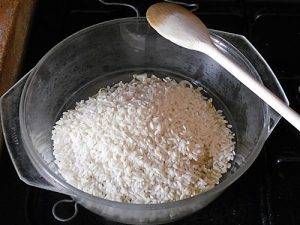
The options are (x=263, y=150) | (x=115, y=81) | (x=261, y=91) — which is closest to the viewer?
(x=261, y=91)

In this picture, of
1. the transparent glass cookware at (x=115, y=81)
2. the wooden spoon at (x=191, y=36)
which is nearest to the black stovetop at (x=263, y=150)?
the transparent glass cookware at (x=115, y=81)

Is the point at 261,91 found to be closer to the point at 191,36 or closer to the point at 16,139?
the point at 191,36

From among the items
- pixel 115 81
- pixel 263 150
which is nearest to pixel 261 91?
pixel 263 150

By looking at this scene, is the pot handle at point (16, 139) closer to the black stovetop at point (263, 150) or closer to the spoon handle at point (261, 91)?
the black stovetop at point (263, 150)

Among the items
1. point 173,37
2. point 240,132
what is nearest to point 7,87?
point 173,37

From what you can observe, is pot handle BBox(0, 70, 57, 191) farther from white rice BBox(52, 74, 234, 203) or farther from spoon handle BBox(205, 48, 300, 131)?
spoon handle BBox(205, 48, 300, 131)

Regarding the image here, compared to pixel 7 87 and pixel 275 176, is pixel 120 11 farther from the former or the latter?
pixel 275 176

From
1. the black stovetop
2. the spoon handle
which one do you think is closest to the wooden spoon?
the spoon handle
